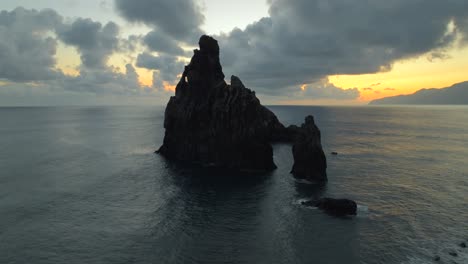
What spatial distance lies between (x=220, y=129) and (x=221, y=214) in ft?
124

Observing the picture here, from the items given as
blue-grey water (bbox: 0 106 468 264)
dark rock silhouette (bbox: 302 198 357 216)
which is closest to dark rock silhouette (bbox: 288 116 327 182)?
blue-grey water (bbox: 0 106 468 264)

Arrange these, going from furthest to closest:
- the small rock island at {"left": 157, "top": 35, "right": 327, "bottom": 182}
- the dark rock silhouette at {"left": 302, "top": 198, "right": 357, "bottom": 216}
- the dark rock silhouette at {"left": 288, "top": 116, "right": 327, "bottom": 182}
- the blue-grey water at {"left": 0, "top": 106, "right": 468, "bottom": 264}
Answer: the small rock island at {"left": 157, "top": 35, "right": 327, "bottom": 182}
the dark rock silhouette at {"left": 288, "top": 116, "right": 327, "bottom": 182}
the dark rock silhouette at {"left": 302, "top": 198, "right": 357, "bottom": 216}
the blue-grey water at {"left": 0, "top": 106, "right": 468, "bottom": 264}

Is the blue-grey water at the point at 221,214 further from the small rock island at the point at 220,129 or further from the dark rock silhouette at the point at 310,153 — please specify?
the small rock island at the point at 220,129

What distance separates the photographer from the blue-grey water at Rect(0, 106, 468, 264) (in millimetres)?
43562

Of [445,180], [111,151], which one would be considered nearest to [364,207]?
[445,180]

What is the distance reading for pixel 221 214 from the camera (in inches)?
2248

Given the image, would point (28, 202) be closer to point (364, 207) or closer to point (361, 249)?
point (361, 249)

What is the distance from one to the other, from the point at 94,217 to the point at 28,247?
1174cm

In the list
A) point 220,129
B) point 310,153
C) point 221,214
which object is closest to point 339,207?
point 310,153

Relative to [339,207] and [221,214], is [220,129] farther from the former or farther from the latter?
[339,207]

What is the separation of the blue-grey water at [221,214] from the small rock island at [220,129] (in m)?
6.73

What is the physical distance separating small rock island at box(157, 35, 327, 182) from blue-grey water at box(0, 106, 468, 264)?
673 cm

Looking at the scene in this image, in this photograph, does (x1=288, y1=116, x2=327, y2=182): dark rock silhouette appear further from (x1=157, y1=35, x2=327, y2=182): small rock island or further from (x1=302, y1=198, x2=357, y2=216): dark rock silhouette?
(x1=302, y1=198, x2=357, y2=216): dark rock silhouette

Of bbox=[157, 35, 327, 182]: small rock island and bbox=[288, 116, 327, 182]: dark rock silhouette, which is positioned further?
bbox=[157, 35, 327, 182]: small rock island
